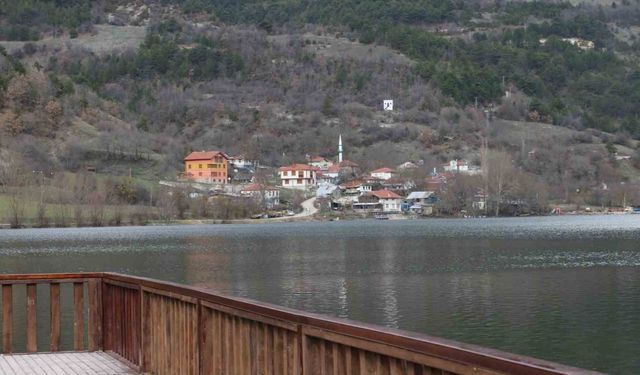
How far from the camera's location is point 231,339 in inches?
268

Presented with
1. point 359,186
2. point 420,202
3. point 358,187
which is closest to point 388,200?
point 420,202

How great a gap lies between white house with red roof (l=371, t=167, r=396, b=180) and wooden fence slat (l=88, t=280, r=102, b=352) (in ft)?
462

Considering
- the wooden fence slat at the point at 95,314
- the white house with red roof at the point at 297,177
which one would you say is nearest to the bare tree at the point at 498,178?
the white house with red roof at the point at 297,177

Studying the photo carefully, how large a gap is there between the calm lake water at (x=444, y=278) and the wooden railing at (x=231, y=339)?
11.3 meters

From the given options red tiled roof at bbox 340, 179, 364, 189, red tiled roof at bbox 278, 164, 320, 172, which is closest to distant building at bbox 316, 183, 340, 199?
red tiled roof at bbox 340, 179, 364, 189

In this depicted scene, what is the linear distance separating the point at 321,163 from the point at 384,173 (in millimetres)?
20377

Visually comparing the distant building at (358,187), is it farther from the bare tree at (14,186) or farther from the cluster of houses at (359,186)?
the bare tree at (14,186)

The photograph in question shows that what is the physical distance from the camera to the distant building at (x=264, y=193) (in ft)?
427

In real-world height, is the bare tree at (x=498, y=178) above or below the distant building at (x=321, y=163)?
below

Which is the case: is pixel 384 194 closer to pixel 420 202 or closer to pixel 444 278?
pixel 420 202

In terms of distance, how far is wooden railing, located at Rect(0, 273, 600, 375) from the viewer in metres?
4.25

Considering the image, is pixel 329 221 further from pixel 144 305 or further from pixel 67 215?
pixel 144 305

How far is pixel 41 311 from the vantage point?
25953 millimetres

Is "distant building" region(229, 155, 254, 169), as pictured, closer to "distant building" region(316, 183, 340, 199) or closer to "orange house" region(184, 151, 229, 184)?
"orange house" region(184, 151, 229, 184)
